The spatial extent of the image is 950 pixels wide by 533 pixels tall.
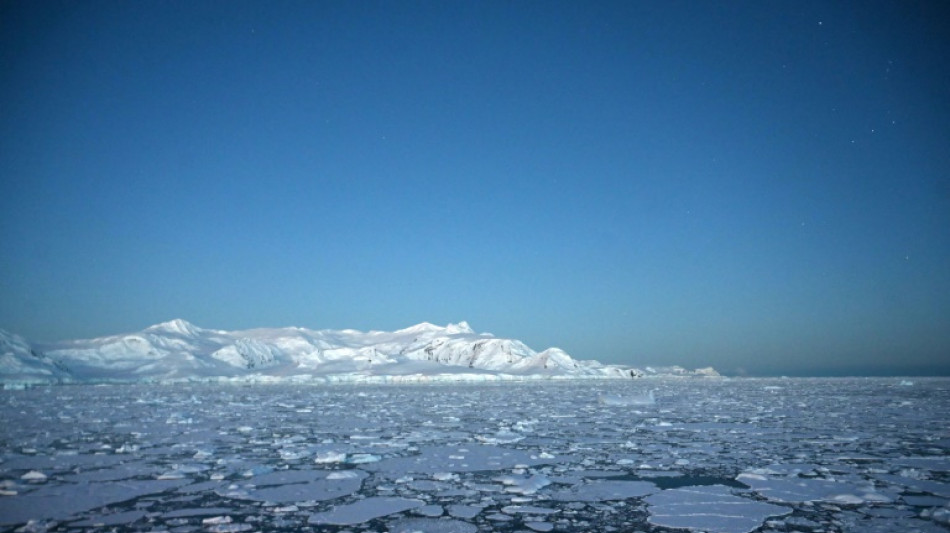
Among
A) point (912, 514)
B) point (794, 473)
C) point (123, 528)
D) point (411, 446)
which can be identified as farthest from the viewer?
point (411, 446)

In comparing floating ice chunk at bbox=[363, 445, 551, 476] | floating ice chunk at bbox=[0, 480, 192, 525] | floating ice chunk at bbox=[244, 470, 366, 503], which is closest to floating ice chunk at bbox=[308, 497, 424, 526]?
floating ice chunk at bbox=[244, 470, 366, 503]

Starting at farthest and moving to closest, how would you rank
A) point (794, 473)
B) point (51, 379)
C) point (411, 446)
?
point (51, 379) < point (411, 446) < point (794, 473)

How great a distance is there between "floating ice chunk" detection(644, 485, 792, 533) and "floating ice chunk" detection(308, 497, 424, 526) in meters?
2.82

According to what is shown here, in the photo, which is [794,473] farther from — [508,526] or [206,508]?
[206,508]

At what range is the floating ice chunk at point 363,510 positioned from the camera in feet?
19.2

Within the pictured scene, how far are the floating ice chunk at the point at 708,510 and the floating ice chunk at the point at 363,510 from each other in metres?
2.82

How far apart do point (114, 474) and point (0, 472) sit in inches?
72.7

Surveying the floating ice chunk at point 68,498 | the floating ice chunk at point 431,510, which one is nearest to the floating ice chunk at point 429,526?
the floating ice chunk at point 431,510

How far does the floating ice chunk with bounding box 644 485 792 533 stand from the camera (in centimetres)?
559

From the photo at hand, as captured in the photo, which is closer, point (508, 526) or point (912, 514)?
point (508, 526)

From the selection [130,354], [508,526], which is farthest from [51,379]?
[508,526]

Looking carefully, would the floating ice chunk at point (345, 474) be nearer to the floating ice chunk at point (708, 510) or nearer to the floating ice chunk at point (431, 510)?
the floating ice chunk at point (431, 510)

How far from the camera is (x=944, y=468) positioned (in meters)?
8.61

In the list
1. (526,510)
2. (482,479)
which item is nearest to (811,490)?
(526,510)
